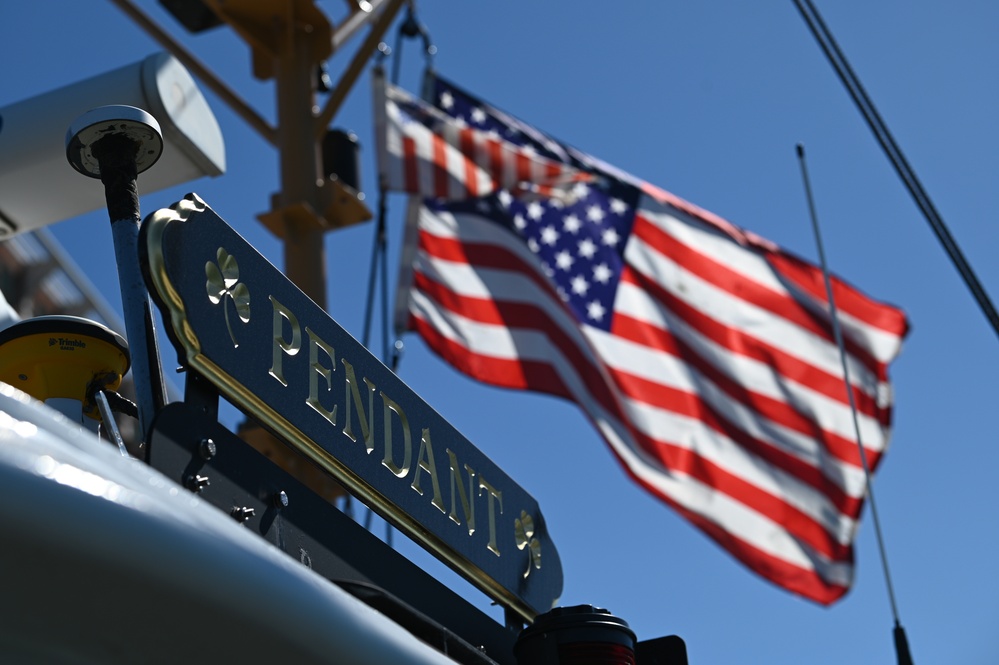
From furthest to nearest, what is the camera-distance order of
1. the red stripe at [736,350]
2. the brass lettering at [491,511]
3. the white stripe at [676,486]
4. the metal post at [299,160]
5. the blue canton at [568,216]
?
the blue canton at [568,216] < the red stripe at [736,350] < the white stripe at [676,486] < the metal post at [299,160] < the brass lettering at [491,511]

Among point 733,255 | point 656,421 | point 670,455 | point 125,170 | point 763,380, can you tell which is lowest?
point 125,170

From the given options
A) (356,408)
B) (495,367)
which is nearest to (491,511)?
(356,408)

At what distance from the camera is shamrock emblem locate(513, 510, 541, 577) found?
2.71 metres

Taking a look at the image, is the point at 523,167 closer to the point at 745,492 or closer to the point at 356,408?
the point at 745,492

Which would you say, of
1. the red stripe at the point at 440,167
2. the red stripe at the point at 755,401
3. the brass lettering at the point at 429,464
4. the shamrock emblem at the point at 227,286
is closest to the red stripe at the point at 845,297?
the red stripe at the point at 755,401

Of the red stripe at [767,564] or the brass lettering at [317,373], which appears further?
the red stripe at [767,564]

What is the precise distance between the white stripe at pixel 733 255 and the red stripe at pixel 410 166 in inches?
67.5

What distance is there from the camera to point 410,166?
31.1 feet

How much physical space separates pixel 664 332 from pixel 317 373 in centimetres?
786

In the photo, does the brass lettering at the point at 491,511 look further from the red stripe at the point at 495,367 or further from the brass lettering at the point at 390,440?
the red stripe at the point at 495,367

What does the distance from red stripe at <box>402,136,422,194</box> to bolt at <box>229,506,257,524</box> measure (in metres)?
7.59

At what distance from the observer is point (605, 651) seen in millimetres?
→ 2141

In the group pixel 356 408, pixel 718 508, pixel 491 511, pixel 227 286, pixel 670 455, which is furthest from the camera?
pixel 718 508

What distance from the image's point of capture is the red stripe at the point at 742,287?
1004cm
